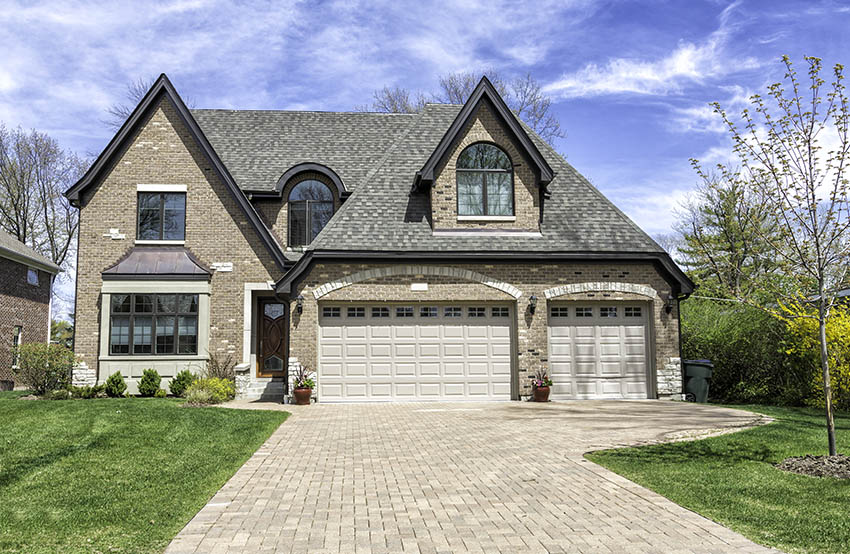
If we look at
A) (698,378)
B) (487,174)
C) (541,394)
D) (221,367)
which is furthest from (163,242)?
(698,378)

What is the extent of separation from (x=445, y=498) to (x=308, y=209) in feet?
48.1

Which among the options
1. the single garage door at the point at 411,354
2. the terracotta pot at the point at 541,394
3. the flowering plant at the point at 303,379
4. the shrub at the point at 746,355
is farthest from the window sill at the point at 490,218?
the shrub at the point at 746,355

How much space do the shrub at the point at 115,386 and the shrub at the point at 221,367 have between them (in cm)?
205

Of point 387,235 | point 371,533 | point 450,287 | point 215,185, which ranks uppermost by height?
point 215,185

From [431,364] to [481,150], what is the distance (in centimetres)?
570

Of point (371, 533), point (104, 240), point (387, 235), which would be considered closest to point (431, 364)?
point (387, 235)

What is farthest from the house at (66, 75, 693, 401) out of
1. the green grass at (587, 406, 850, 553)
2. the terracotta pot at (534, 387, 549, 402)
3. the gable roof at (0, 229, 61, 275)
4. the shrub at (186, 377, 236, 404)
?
the gable roof at (0, 229, 61, 275)

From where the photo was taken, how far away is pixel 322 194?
20.3m

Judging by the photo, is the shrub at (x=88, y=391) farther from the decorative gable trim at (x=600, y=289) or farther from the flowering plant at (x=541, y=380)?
the decorative gable trim at (x=600, y=289)

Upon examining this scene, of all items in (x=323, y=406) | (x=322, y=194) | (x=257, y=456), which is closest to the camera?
(x=257, y=456)

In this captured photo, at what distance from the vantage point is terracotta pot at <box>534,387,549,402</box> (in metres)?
16.3

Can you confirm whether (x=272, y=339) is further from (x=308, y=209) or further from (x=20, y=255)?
(x=20, y=255)

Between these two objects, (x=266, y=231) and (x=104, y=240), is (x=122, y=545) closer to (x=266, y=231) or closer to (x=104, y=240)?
(x=266, y=231)

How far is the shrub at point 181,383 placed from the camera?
1744 centimetres
